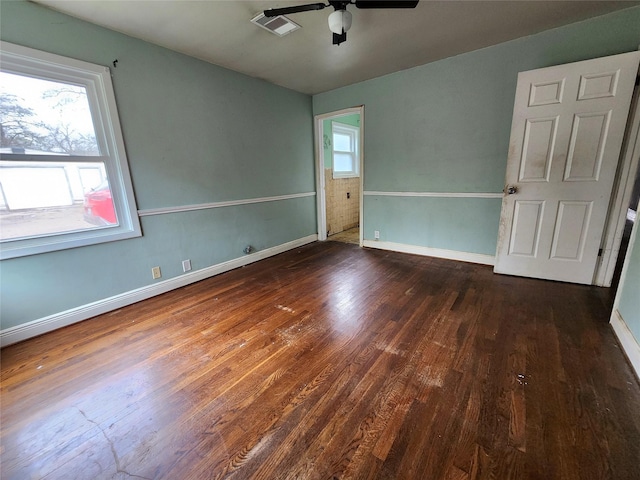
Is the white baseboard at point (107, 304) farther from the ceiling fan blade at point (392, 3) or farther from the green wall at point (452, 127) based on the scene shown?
the ceiling fan blade at point (392, 3)

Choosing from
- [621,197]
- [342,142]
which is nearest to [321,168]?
[342,142]

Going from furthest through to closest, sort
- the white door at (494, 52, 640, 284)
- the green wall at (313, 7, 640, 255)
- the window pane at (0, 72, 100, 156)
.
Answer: the green wall at (313, 7, 640, 255)
the white door at (494, 52, 640, 284)
the window pane at (0, 72, 100, 156)

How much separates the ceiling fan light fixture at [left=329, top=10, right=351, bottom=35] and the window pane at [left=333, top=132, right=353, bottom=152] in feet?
11.3

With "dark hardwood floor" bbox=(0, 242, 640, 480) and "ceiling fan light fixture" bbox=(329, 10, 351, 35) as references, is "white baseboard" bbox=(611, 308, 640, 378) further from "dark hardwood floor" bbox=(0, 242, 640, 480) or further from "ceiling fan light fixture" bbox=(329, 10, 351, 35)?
"ceiling fan light fixture" bbox=(329, 10, 351, 35)

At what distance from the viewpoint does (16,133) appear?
189 cm

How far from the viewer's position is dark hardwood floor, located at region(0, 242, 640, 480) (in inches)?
43.1

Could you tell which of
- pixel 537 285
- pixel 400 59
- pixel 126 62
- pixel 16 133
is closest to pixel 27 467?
pixel 16 133

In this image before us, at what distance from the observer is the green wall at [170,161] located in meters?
2.00

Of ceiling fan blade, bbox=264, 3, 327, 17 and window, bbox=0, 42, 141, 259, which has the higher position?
ceiling fan blade, bbox=264, 3, 327, 17

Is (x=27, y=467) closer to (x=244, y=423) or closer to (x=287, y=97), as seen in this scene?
(x=244, y=423)

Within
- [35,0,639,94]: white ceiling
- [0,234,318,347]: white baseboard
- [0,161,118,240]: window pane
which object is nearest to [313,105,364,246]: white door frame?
[35,0,639,94]: white ceiling

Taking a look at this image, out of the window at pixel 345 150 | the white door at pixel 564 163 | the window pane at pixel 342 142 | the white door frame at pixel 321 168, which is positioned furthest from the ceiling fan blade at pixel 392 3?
the window pane at pixel 342 142

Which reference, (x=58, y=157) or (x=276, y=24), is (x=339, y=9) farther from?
(x=58, y=157)

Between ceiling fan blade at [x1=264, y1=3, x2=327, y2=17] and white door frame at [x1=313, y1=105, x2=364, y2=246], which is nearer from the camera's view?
ceiling fan blade at [x1=264, y1=3, x2=327, y2=17]
